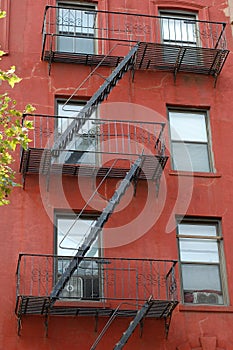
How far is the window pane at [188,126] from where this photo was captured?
20.4m

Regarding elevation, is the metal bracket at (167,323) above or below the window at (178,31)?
below

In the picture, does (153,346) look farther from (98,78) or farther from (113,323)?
(98,78)

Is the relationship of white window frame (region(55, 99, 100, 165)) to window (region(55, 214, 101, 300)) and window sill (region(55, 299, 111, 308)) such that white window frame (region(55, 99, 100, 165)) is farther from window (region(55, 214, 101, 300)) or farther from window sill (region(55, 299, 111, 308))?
window sill (region(55, 299, 111, 308))

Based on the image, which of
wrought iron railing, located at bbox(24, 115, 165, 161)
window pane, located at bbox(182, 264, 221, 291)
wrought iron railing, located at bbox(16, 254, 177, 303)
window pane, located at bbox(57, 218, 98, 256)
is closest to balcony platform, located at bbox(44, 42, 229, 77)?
wrought iron railing, located at bbox(24, 115, 165, 161)

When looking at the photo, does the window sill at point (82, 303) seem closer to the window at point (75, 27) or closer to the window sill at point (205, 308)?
the window sill at point (205, 308)

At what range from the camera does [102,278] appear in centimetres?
1775

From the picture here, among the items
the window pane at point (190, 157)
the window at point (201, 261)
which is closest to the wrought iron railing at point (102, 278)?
the window at point (201, 261)

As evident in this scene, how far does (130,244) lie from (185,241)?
154 centimetres

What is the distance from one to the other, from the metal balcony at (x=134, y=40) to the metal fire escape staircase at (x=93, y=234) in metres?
3.87

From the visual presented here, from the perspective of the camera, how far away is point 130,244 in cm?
1825

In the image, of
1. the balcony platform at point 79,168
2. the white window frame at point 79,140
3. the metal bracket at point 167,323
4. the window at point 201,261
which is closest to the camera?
the metal bracket at point 167,323

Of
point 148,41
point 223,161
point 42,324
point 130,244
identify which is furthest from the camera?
point 148,41

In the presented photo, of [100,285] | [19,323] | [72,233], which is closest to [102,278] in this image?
[100,285]

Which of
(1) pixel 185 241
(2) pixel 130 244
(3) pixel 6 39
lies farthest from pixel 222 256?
(3) pixel 6 39
